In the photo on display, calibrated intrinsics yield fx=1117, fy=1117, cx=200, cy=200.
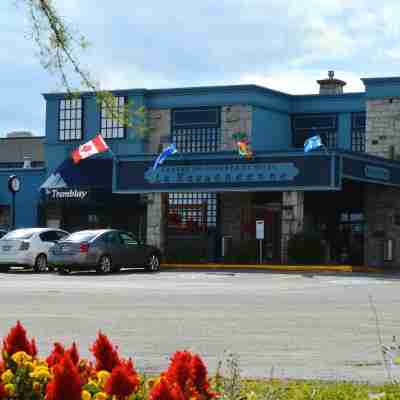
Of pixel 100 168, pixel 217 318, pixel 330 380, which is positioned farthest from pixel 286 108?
pixel 330 380

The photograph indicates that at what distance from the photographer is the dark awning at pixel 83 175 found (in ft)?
154

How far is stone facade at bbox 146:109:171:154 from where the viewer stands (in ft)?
165

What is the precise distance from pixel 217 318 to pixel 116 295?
6243 mm

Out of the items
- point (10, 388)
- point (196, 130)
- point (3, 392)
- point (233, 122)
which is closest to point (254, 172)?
point (233, 122)

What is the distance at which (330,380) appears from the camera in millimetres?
9703

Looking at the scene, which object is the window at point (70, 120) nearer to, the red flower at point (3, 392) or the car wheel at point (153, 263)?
the car wheel at point (153, 263)

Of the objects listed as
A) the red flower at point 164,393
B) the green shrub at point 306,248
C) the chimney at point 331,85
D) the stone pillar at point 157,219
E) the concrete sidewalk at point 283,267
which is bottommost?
the concrete sidewalk at point 283,267

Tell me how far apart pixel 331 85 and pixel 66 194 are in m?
14.3

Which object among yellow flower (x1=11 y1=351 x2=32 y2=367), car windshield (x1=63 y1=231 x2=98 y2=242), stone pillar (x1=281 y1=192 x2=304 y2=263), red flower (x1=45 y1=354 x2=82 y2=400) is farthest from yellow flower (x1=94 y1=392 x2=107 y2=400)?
stone pillar (x1=281 y1=192 x2=304 y2=263)

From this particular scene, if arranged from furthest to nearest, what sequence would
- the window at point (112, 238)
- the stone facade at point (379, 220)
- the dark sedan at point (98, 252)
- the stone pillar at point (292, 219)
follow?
1. the stone facade at point (379, 220)
2. the stone pillar at point (292, 219)
3. the window at point (112, 238)
4. the dark sedan at point (98, 252)

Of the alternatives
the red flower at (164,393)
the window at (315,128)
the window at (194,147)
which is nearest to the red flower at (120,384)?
the red flower at (164,393)

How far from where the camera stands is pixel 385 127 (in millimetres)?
46812

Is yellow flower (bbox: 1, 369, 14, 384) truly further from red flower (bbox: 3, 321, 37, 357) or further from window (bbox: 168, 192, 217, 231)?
window (bbox: 168, 192, 217, 231)

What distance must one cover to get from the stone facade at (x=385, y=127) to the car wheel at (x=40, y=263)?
649 inches
